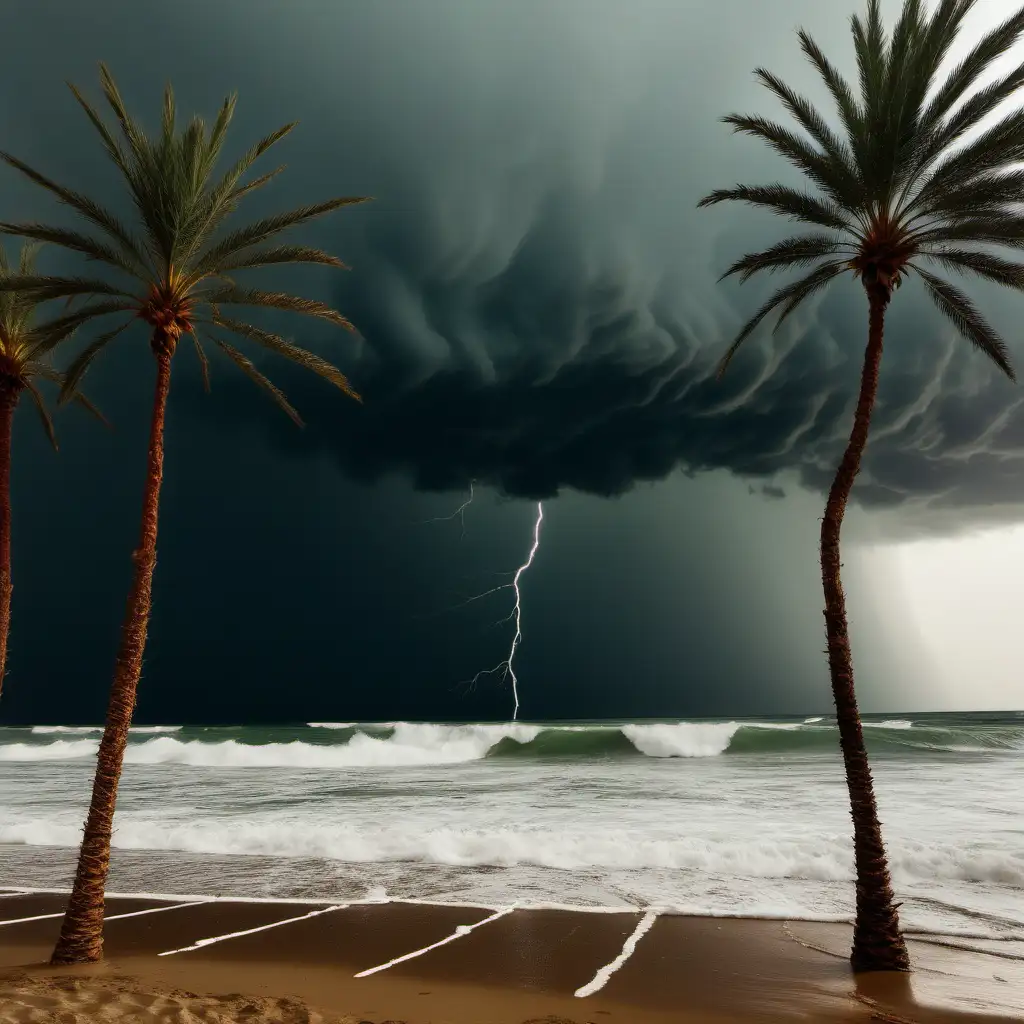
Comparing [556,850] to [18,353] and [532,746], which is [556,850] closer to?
[18,353]

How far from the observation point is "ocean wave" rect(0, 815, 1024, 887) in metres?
14.2

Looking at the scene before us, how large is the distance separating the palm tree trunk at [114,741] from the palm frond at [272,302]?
48.6 inches

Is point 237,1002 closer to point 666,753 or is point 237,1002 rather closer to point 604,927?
point 604,927

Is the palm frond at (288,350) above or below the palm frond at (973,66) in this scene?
below

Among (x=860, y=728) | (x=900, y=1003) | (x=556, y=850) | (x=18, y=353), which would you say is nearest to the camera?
(x=900, y=1003)

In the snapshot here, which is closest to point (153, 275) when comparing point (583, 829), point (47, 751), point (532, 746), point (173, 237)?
point (173, 237)

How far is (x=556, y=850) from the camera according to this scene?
1611 cm

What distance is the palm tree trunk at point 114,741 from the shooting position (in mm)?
8164

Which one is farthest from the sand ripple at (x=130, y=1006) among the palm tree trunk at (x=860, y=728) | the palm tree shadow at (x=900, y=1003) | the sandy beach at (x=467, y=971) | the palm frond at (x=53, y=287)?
the palm frond at (x=53, y=287)

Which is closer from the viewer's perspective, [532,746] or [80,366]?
[80,366]

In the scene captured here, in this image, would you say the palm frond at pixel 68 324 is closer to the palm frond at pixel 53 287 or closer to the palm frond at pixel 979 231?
the palm frond at pixel 53 287

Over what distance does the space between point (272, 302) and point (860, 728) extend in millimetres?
9758

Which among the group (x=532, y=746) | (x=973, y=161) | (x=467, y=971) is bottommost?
(x=532, y=746)

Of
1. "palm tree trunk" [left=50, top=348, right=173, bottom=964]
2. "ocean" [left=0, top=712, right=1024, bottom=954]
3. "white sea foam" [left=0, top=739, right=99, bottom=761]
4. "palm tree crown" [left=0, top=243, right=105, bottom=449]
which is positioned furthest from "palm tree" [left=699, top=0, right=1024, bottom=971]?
"white sea foam" [left=0, top=739, right=99, bottom=761]
